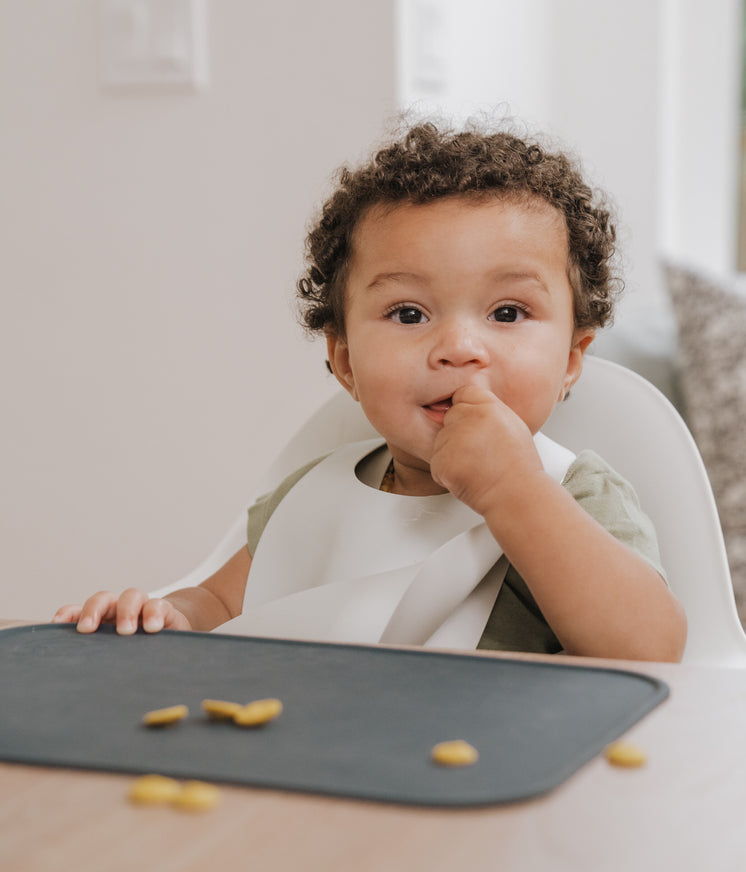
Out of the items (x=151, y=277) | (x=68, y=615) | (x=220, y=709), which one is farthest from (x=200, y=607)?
(x=151, y=277)

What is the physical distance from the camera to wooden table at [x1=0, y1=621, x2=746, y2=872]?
1.24 ft

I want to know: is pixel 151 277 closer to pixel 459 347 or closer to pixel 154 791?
pixel 459 347

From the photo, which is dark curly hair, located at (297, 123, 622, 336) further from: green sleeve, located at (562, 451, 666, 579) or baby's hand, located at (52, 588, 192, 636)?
baby's hand, located at (52, 588, 192, 636)

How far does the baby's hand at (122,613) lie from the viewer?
29.5 inches

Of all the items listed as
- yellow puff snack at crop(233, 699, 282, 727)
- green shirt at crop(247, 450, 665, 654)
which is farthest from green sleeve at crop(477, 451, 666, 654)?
yellow puff snack at crop(233, 699, 282, 727)

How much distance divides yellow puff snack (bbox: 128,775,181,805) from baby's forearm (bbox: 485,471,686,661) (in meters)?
0.46

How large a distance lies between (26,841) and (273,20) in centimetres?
168

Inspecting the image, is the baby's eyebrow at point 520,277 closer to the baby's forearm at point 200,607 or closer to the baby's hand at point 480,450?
the baby's hand at point 480,450

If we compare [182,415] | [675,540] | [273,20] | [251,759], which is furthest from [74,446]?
[251,759]

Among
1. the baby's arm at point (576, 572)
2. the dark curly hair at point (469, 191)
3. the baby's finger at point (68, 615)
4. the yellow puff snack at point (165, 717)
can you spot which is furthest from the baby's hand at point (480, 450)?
the yellow puff snack at point (165, 717)

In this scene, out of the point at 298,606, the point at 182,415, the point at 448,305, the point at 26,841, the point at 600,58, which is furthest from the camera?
the point at 600,58

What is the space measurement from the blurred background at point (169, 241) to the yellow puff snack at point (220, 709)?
1.39 m

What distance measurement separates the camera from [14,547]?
214 centimetres

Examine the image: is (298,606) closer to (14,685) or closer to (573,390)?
(14,685)
